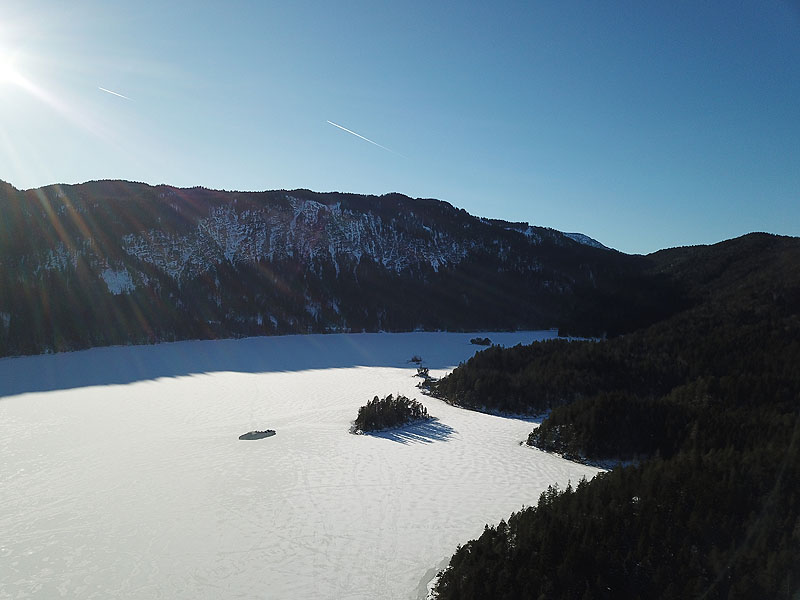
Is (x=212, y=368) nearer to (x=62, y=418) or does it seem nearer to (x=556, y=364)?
(x=62, y=418)

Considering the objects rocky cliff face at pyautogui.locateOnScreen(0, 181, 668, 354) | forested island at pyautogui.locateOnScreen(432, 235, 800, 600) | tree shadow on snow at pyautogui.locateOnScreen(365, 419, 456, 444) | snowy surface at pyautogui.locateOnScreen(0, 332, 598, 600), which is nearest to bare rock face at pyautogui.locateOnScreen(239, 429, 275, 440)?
snowy surface at pyautogui.locateOnScreen(0, 332, 598, 600)

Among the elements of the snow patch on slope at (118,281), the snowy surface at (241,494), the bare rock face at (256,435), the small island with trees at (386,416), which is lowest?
the snowy surface at (241,494)

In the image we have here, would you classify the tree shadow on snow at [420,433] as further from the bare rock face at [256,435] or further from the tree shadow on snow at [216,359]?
the tree shadow on snow at [216,359]

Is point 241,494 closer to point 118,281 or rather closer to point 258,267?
point 118,281

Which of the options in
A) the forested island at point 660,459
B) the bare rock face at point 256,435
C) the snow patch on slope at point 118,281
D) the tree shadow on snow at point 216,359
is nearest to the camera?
the forested island at point 660,459

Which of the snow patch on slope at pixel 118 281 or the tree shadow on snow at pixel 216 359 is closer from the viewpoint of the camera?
the tree shadow on snow at pixel 216 359

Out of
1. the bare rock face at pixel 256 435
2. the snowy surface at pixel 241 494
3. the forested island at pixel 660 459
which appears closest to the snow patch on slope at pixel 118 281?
the snowy surface at pixel 241 494

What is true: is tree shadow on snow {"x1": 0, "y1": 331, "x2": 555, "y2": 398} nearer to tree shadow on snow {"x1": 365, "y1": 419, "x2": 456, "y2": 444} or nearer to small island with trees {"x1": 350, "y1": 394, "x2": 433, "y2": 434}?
small island with trees {"x1": 350, "y1": 394, "x2": 433, "y2": 434}
